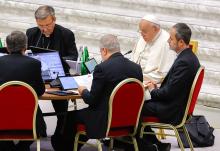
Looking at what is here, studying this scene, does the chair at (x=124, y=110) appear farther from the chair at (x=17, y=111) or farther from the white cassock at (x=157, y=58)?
the white cassock at (x=157, y=58)

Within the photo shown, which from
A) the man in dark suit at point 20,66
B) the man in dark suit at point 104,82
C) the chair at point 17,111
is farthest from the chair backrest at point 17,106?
the man in dark suit at point 104,82

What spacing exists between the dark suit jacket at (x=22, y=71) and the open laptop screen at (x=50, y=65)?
605 mm

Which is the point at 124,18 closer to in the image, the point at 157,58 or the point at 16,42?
the point at 157,58

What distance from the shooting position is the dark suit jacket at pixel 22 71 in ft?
16.5

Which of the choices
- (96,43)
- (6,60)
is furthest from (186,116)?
(96,43)

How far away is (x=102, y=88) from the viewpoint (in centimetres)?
512

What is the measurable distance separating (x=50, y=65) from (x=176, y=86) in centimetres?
116

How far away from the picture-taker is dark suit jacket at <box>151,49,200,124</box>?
17.9 ft

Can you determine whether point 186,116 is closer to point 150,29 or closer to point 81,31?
point 150,29

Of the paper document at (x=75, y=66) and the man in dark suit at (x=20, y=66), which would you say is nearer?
the man in dark suit at (x=20, y=66)

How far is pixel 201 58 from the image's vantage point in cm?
848

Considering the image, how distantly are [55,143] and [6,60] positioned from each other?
3.73ft

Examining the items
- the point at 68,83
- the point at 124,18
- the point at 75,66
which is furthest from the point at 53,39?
the point at 124,18

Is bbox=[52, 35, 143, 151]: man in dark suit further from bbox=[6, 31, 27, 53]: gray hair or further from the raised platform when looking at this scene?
the raised platform
